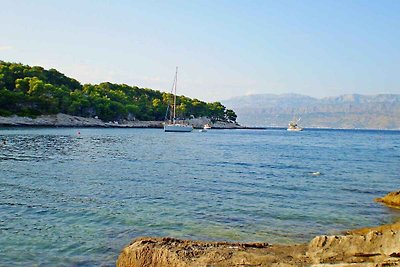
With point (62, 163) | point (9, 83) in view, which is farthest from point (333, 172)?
point (9, 83)

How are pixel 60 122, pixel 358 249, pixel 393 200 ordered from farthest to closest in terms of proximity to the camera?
1. pixel 60 122
2. pixel 393 200
3. pixel 358 249

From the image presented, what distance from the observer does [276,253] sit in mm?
9133

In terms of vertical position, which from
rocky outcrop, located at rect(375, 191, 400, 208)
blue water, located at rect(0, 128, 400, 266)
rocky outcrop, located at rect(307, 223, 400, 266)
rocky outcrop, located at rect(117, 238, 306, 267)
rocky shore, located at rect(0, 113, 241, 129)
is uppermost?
rocky shore, located at rect(0, 113, 241, 129)

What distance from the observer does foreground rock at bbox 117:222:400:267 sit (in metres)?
7.64

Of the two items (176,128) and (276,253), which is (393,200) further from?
(176,128)

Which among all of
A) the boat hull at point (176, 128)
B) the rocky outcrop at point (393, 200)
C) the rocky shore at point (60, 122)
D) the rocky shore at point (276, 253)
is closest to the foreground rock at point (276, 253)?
the rocky shore at point (276, 253)

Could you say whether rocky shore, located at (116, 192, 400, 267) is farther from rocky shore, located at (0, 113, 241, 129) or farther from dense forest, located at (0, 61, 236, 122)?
dense forest, located at (0, 61, 236, 122)

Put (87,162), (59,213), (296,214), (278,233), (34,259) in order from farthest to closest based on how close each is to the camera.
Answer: (87,162) → (296,214) → (59,213) → (278,233) → (34,259)

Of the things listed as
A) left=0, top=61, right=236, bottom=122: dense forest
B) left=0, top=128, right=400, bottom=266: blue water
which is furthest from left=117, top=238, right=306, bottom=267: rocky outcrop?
left=0, top=61, right=236, bottom=122: dense forest

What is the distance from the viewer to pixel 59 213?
17.4m

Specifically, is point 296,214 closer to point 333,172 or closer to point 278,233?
point 278,233

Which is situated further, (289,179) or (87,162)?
(87,162)

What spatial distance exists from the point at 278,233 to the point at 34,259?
26.7 ft

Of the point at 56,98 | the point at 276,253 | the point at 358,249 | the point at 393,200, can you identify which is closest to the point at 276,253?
the point at 276,253
